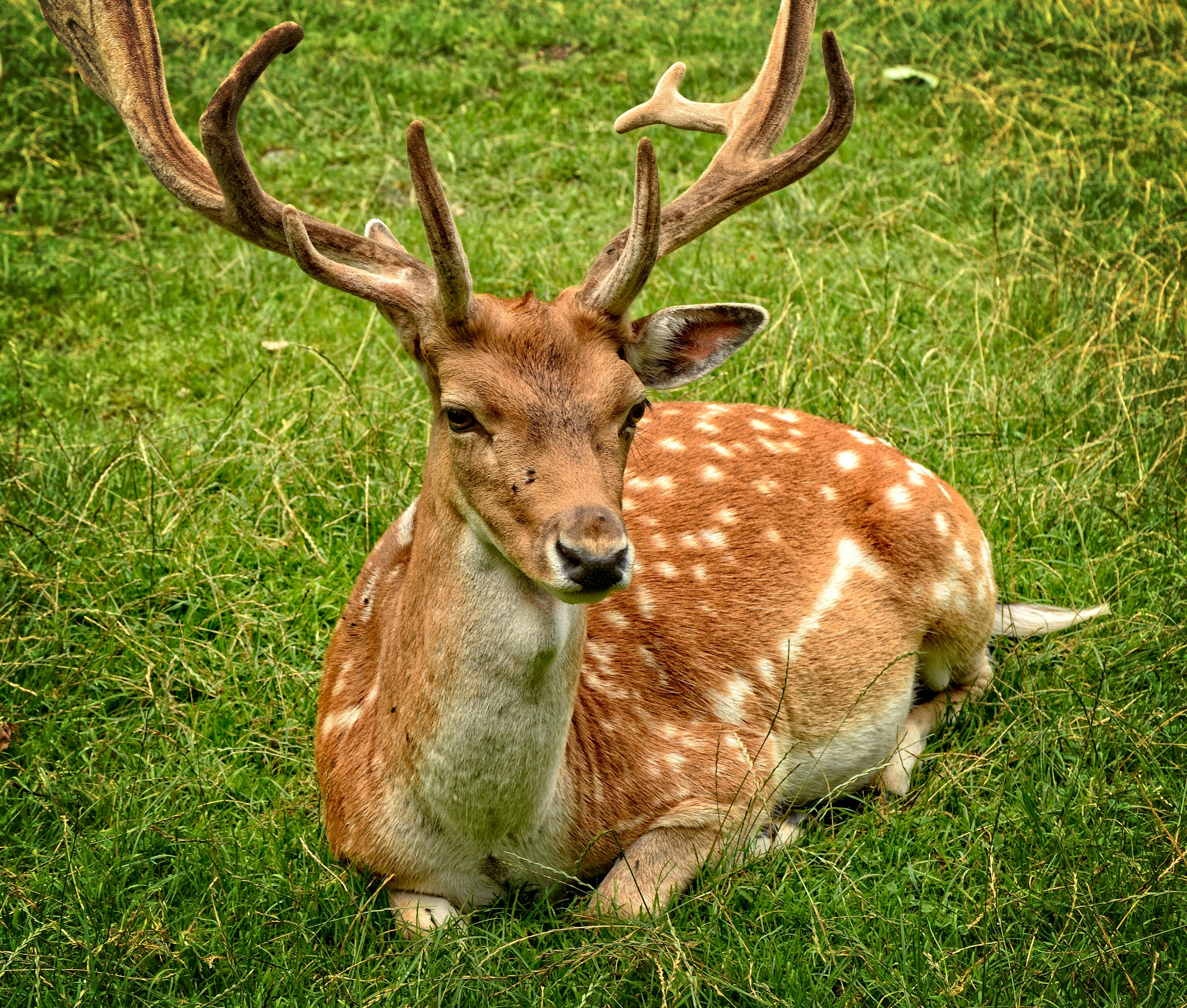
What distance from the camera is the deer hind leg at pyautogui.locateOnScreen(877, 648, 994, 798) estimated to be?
401cm

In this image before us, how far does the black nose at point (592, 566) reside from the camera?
2457mm

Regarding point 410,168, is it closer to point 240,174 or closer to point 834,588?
point 240,174

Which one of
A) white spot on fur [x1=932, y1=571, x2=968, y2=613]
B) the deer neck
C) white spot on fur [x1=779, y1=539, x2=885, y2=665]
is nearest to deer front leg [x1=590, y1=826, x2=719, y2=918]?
the deer neck

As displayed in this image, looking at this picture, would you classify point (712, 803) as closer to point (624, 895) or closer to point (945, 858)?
point (624, 895)

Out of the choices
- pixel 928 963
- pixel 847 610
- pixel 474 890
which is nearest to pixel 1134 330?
pixel 847 610

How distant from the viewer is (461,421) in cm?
275

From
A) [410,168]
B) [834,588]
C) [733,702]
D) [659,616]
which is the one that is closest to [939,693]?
[834,588]

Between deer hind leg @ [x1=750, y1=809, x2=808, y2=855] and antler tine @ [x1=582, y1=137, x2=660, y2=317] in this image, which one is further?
deer hind leg @ [x1=750, y1=809, x2=808, y2=855]

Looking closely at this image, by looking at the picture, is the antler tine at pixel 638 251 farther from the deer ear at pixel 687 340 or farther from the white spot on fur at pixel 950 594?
the white spot on fur at pixel 950 594

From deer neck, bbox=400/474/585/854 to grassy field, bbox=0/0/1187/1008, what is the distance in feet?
1.19

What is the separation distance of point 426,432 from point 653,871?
2386mm

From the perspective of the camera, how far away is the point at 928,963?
287 cm

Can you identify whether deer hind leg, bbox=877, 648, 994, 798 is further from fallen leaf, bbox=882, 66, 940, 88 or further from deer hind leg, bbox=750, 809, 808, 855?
fallen leaf, bbox=882, 66, 940, 88

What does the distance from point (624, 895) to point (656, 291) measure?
357 cm
